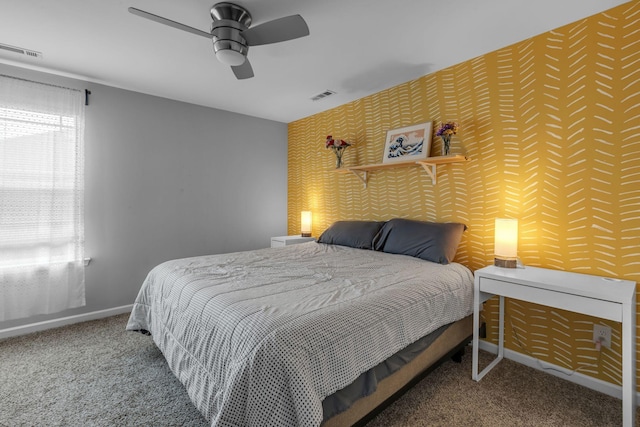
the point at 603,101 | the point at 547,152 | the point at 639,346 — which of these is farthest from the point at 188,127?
the point at 639,346

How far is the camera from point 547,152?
6.86 feet

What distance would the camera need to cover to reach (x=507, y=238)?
2041mm

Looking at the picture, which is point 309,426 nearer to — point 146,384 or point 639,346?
point 146,384

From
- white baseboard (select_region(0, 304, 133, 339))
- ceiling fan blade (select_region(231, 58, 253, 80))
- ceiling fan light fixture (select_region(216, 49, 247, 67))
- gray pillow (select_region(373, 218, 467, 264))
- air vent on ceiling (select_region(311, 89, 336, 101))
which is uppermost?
air vent on ceiling (select_region(311, 89, 336, 101))

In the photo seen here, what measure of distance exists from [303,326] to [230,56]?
168cm

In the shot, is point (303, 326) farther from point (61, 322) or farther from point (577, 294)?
point (61, 322)

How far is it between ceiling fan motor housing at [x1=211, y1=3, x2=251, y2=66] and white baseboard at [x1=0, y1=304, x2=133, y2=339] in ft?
9.43

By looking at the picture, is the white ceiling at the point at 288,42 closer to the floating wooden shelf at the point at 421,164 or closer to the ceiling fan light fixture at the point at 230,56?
the ceiling fan light fixture at the point at 230,56

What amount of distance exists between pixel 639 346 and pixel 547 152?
1329 mm

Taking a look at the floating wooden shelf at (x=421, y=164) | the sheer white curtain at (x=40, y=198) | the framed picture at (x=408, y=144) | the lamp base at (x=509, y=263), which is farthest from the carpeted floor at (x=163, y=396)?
the framed picture at (x=408, y=144)

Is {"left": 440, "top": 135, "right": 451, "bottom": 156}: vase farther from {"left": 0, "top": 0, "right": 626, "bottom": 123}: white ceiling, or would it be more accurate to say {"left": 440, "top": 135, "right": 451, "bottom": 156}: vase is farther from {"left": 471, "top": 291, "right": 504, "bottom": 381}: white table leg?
{"left": 471, "top": 291, "right": 504, "bottom": 381}: white table leg

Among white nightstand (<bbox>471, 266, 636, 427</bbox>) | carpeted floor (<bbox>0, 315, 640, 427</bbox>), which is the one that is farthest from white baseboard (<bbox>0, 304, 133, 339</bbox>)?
white nightstand (<bbox>471, 266, 636, 427</bbox>)

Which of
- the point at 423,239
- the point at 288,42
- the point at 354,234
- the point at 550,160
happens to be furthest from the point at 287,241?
the point at 550,160

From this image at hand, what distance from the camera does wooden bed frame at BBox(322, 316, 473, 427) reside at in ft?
4.39
